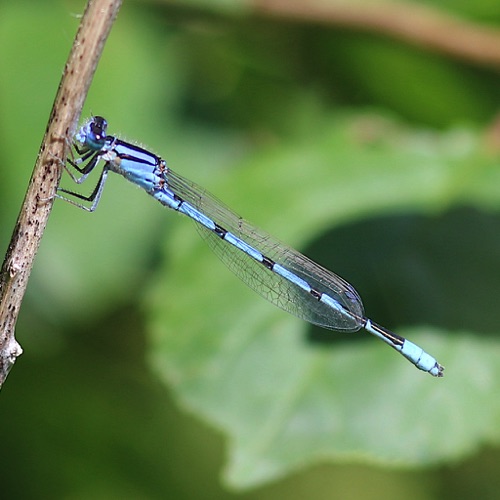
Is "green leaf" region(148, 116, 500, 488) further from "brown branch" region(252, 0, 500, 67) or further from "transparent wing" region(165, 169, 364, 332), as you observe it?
"brown branch" region(252, 0, 500, 67)

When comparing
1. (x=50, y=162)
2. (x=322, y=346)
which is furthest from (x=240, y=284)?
(x=50, y=162)

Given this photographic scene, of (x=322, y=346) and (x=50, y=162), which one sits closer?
(x=50, y=162)

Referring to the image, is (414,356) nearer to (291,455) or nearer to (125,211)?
(291,455)

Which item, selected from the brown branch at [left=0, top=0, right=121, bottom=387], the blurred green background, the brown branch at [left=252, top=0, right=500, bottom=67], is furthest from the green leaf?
the brown branch at [left=0, top=0, right=121, bottom=387]

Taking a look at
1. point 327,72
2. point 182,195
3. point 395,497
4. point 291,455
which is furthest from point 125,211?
point 395,497

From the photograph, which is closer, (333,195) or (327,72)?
(333,195)

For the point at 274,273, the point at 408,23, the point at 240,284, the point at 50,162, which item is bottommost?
the point at 50,162

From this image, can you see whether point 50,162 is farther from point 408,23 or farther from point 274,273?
point 408,23

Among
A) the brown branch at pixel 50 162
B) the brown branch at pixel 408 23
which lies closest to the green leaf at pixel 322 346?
the brown branch at pixel 408 23
